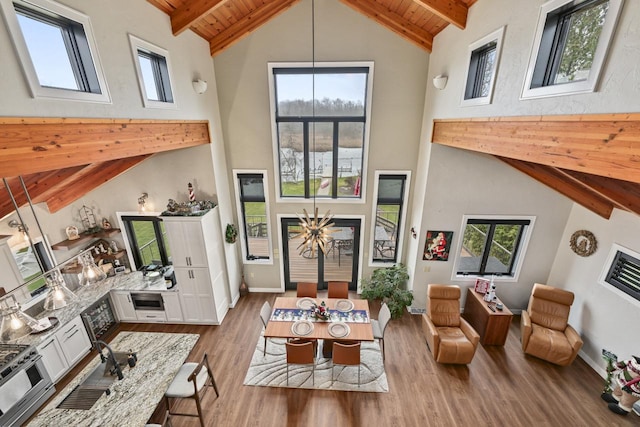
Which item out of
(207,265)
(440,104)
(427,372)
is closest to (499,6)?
(440,104)

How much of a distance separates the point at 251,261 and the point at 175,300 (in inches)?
72.5

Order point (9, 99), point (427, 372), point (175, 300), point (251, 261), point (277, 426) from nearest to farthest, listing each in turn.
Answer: point (9, 99) → point (277, 426) → point (427, 372) → point (175, 300) → point (251, 261)

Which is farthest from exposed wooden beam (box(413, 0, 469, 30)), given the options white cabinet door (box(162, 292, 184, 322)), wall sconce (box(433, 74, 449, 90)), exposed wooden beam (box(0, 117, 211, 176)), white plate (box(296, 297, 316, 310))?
white cabinet door (box(162, 292, 184, 322))

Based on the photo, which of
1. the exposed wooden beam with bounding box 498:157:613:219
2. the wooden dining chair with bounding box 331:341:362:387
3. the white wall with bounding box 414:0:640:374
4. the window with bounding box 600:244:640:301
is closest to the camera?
the white wall with bounding box 414:0:640:374

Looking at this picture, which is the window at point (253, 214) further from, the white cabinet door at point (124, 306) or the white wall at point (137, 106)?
the white cabinet door at point (124, 306)

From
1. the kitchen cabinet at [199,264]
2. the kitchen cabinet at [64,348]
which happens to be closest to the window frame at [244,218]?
the kitchen cabinet at [199,264]

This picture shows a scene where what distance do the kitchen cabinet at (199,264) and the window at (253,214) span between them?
0.81m

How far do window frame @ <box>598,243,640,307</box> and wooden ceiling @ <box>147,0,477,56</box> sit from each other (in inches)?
174

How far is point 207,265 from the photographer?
5402 millimetres

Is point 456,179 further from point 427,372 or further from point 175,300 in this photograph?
point 175,300

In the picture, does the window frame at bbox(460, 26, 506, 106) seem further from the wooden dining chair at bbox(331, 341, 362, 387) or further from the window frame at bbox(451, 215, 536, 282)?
the wooden dining chair at bbox(331, 341, 362, 387)

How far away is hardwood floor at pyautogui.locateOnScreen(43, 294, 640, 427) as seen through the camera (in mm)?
4000

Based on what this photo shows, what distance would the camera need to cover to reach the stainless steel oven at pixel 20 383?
143 inches

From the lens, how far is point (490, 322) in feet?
17.0
